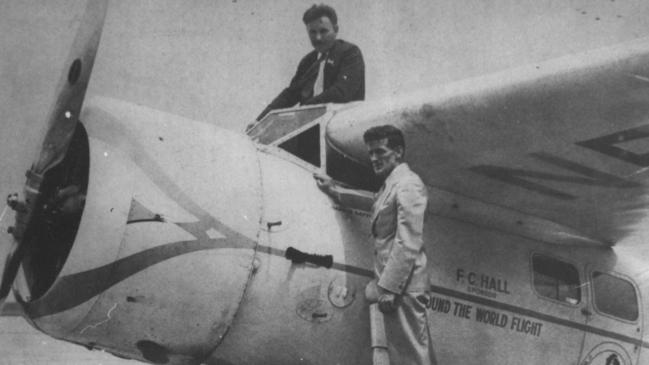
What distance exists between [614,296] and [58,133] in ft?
17.2

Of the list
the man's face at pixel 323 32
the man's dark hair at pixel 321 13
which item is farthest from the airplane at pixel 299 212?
the man's dark hair at pixel 321 13

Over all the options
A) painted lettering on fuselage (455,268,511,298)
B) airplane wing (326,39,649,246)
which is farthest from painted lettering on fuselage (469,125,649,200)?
painted lettering on fuselage (455,268,511,298)

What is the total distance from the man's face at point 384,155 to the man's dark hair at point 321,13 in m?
2.13

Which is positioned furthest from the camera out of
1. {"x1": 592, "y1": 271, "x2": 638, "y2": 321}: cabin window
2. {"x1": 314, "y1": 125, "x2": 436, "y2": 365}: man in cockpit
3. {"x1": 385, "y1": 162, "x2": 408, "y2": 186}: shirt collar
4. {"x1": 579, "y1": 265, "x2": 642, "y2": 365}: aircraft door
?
{"x1": 592, "y1": 271, "x2": 638, "y2": 321}: cabin window

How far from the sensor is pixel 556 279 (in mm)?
5496

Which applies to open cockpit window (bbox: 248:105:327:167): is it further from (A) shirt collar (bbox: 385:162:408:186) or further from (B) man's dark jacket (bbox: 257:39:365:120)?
(A) shirt collar (bbox: 385:162:408:186)

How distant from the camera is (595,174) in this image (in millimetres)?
4633

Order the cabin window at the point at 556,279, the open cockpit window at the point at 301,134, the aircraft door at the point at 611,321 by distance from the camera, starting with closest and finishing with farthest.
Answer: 1. the open cockpit window at the point at 301,134
2. the cabin window at the point at 556,279
3. the aircraft door at the point at 611,321

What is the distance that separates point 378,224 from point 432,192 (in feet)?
2.91

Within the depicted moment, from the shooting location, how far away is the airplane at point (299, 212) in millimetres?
3635

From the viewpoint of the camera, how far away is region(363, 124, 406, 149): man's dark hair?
13.8ft

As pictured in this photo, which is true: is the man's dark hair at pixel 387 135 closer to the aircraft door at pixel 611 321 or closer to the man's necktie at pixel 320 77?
the man's necktie at pixel 320 77

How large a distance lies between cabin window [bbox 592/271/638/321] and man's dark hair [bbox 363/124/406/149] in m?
2.86

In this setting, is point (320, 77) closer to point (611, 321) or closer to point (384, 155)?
point (384, 155)
